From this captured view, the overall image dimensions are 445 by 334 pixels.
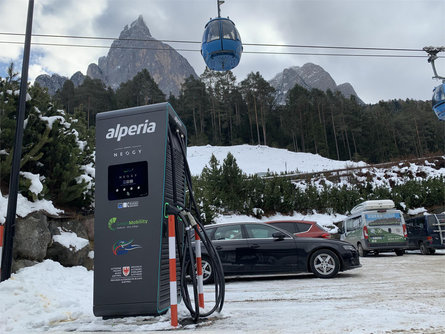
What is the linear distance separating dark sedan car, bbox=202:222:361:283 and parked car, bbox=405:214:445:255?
8868 millimetres

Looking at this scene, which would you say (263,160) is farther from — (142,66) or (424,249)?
(142,66)

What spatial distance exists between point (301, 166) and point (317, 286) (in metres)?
35.2

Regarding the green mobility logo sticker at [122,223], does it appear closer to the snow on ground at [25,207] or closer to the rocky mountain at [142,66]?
the snow on ground at [25,207]

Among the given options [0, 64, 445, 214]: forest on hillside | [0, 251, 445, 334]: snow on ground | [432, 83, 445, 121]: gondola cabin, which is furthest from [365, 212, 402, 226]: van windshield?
[0, 64, 445, 214]: forest on hillside

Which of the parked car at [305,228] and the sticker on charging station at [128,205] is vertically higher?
the sticker on charging station at [128,205]

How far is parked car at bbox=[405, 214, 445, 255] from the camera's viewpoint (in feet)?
47.8

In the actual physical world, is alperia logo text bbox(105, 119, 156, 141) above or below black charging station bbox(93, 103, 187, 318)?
above

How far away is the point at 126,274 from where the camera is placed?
404cm

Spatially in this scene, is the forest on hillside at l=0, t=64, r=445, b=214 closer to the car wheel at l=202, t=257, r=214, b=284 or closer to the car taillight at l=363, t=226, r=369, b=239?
the car taillight at l=363, t=226, r=369, b=239

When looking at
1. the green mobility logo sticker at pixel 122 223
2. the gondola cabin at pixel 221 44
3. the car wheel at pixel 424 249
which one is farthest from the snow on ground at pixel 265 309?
the car wheel at pixel 424 249

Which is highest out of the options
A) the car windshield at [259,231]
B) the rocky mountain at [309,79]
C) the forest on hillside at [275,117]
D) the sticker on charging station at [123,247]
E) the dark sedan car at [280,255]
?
the rocky mountain at [309,79]

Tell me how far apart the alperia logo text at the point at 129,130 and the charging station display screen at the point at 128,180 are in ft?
1.30

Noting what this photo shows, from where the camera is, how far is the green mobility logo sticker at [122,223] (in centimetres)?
411

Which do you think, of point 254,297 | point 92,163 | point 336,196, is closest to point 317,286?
point 254,297
